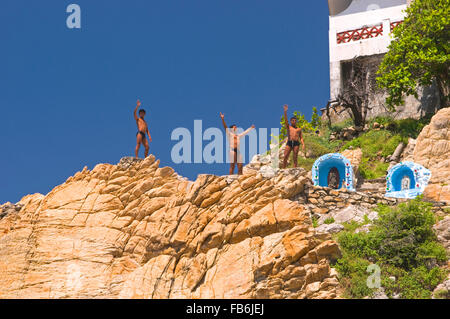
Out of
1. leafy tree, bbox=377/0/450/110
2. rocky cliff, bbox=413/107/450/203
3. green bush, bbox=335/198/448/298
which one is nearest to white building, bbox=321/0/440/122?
leafy tree, bbox=377/0/450/110

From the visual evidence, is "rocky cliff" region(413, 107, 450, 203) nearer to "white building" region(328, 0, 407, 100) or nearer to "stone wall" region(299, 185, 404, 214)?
"stone wall" region(299, 185, 404, 214)

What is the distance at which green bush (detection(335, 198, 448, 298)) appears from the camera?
1628cm

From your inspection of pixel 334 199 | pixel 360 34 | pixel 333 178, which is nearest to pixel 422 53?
pixel 360 34

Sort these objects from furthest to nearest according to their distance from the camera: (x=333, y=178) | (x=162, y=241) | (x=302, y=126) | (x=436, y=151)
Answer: (x=302, y=126)
(x=436, y=151)
(x=333, y=178)
(x=162, y=241)

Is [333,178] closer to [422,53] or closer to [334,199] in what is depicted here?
[334,199]

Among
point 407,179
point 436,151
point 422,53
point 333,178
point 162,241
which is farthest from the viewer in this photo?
point 422,53

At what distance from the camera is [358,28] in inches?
1358

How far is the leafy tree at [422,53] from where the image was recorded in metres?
27.4

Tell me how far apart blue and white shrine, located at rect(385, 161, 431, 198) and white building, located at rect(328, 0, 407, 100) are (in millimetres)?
12959

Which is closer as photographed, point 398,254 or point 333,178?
point 398,254

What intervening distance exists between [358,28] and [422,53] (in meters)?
7.79

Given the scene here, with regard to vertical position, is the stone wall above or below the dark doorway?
below

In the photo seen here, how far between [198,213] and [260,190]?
1.85 metres
